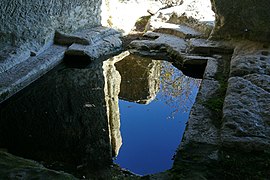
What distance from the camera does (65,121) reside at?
3.89m

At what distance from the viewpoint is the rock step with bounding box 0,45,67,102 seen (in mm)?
4465

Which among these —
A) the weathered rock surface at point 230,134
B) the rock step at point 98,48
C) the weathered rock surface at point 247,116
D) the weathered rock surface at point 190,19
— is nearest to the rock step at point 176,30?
the weathered rock surface at point 190,19

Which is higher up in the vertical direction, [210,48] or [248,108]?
[210,48]

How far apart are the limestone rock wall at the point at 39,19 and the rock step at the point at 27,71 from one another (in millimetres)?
299

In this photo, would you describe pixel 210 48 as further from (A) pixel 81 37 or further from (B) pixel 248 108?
(B) pixel 248 108

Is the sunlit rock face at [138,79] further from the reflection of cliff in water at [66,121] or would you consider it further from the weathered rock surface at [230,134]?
the weathered rock surface at [230,134]

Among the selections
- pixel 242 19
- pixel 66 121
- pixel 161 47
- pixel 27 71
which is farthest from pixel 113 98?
pixel 242 19

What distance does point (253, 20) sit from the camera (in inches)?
251

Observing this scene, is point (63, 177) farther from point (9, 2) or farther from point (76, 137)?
point (9, 2)

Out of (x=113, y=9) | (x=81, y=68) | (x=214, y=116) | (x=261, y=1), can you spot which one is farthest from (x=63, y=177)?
(x=113, y=9)

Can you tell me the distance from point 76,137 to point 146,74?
2.67 m

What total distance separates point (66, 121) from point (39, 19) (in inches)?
116

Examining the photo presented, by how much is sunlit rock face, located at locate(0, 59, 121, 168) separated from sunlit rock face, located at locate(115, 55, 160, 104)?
0.22 metres

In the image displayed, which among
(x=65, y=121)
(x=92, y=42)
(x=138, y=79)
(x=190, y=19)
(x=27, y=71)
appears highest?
(x=190, y=19)
